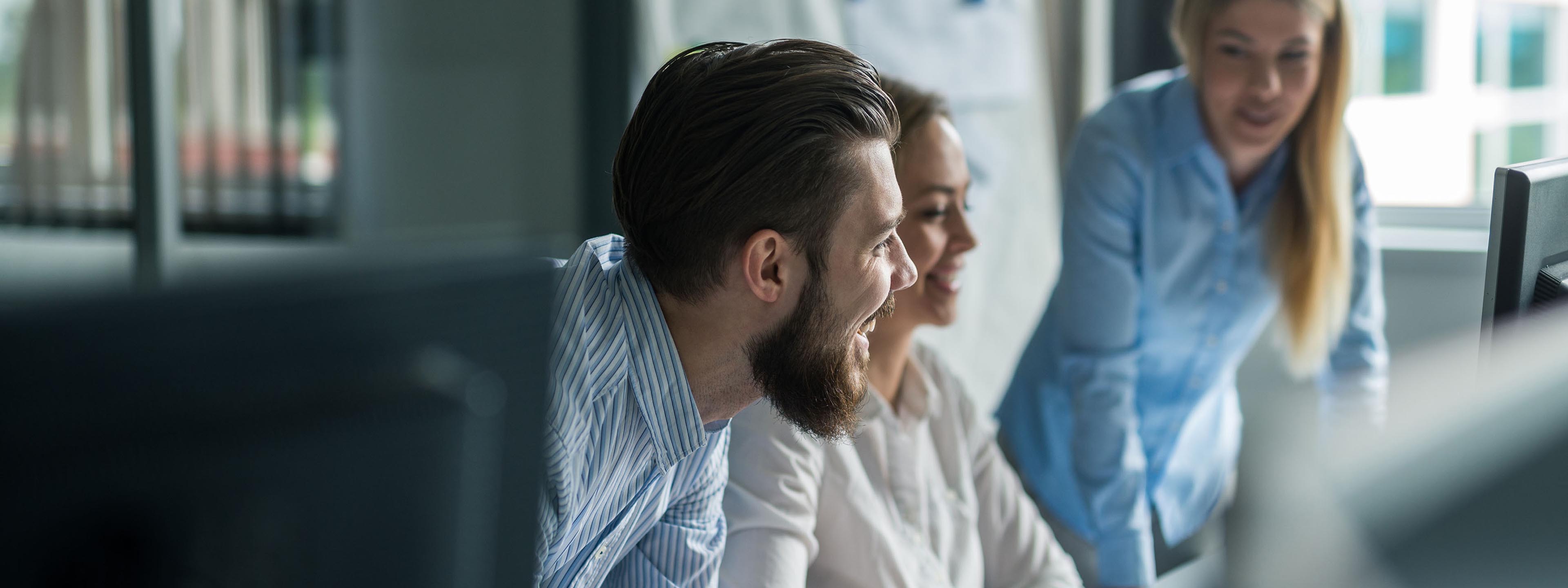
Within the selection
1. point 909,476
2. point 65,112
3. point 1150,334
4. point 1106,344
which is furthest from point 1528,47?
point 65,112

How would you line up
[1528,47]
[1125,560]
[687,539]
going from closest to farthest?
[687,539] → [1125,560] → [1528,47]

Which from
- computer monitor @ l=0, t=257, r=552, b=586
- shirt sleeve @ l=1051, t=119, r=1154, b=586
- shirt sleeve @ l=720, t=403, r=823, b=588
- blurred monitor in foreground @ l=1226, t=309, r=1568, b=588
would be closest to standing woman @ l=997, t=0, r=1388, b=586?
shirt sleeve @ l=1051, t=119, r=1154, b=586

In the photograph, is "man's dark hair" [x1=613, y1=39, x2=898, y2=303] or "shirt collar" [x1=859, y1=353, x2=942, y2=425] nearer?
"man's dark hair" [x1=613, y1=39, x2=898, y2=303]

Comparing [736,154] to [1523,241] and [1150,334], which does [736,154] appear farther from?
[1150,334]

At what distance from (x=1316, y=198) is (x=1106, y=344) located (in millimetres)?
418

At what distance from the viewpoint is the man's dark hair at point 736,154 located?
2.83ft

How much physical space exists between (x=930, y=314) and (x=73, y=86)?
9.22 ft

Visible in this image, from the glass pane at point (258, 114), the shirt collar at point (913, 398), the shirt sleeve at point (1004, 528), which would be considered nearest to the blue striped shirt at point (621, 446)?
the shirt collar at point (913, 398)

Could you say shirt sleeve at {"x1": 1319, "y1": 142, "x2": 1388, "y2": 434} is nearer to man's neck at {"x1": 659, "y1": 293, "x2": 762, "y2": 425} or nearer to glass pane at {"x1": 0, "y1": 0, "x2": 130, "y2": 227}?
man's neck at {"x1": 659, "y1": 293, "x2": 762, "y2": 425}

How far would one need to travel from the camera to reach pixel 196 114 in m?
3.11

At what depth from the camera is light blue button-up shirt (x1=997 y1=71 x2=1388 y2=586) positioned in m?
1.59

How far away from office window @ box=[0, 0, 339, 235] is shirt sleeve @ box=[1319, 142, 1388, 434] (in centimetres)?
237

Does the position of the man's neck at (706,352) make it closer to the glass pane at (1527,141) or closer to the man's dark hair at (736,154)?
the man's dark hair at (736,154)

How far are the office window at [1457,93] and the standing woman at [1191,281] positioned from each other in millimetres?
1499
